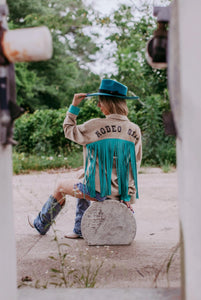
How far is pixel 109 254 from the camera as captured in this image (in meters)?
2.88

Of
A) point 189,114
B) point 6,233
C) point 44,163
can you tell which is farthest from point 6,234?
point 44,163

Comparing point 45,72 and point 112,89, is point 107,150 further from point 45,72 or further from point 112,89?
point 45,72

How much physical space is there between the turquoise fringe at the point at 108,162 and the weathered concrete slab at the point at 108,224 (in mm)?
Result: 118

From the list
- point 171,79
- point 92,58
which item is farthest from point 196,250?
point 92,58

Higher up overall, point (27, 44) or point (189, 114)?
point (27, 44)

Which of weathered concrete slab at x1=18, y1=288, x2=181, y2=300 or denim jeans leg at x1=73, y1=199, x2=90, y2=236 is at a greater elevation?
weathered concrete slab at x1=18, y1=288, x2=181, y2=300

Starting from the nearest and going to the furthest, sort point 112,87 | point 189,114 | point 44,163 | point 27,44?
point 27,44 → point 189,114 → point 112,87 → point 44,163

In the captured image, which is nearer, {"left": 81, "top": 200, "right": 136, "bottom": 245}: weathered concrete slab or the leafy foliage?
{"left": 81, "top": 200, "right": 136, "bottom": 245}: weathered concrete slab

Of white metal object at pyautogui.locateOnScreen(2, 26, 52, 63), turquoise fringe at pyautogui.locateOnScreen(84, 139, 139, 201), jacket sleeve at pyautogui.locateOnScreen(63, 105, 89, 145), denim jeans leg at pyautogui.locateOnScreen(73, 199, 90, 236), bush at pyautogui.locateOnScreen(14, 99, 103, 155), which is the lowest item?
bush at pyautogui.locateOnScreen(14, 99, 103, 155)

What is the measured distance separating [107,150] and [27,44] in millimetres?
1904

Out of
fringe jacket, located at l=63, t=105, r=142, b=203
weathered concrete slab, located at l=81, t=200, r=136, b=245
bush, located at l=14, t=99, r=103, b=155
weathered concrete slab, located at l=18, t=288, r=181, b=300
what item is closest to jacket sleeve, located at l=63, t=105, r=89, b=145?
fringe jacket, located at l=63, t=105, r=142, b=203

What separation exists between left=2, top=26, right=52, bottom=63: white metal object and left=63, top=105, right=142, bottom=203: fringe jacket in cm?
180

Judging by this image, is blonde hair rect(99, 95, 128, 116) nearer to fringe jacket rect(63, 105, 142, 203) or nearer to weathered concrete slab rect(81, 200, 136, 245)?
fringe jacket rect(63, 105, 142, 203)

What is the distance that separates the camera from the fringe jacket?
3.15m
